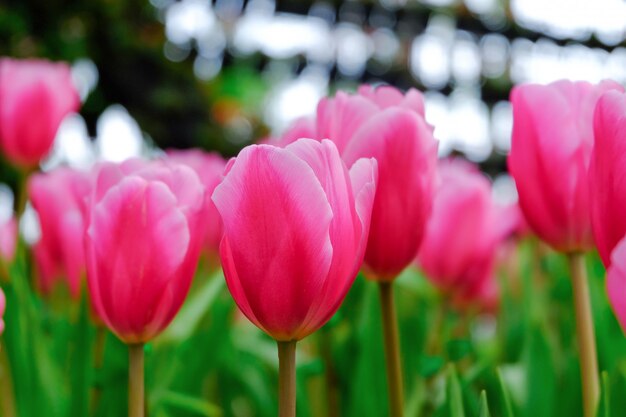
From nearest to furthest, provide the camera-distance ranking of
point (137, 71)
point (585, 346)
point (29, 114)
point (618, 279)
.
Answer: point (618, 279) → point (585, 346) → point (29, 114) → point (137, 71)

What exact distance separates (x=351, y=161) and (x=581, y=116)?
0.39ft

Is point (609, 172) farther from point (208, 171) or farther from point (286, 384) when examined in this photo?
point (208, 171)

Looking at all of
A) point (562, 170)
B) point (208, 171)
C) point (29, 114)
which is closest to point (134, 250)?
point (562, 170)

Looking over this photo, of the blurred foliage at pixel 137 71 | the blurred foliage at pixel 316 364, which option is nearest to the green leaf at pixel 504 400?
the blurred foliage at pixel 316 364

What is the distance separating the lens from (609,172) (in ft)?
0.92

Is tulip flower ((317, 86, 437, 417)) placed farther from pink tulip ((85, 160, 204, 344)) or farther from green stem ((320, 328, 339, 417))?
green stem ((320, 328, 339, 417))

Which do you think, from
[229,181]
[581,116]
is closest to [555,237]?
[581,116]

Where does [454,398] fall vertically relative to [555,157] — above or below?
below

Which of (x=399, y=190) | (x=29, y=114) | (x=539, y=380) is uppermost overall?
(x=29, y=114)

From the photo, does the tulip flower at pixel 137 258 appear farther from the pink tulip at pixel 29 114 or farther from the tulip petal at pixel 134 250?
the pink tulip at pixel 29 114

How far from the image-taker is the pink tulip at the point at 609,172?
27cm

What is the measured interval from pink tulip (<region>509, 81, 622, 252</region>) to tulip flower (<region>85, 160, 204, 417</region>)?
168 millimetres

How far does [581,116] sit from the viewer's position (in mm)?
352

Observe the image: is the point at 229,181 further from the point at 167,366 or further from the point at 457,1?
the point at 457,1
